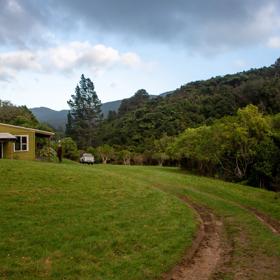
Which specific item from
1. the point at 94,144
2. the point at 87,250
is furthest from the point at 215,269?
the point at 94,144

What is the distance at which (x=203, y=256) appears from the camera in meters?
9.32

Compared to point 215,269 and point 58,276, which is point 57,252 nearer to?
point 58,276

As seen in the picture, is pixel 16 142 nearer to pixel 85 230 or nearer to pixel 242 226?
pixel 85 230

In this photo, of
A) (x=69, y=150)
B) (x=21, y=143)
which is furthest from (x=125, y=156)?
(x=21, y=143)

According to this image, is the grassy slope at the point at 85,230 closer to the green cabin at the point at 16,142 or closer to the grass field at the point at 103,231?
the grass field at the point at 103,231

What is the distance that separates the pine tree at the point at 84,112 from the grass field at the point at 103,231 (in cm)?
7056

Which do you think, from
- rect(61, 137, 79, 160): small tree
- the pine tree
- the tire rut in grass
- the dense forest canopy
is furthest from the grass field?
the pine tree

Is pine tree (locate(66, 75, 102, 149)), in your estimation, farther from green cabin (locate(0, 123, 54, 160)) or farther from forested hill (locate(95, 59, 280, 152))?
green cabin (locate(0, 123, 54, 160))

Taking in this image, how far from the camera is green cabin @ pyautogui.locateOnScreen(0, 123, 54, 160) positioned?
3091 centimetres

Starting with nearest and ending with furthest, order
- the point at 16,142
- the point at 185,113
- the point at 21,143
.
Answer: the point at 16,142, the point at 21,143, the point at 185,113

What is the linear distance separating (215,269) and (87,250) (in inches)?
127

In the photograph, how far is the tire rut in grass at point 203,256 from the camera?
795 cm

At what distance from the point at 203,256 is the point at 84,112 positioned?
84.8 m

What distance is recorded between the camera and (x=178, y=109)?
69.0m
